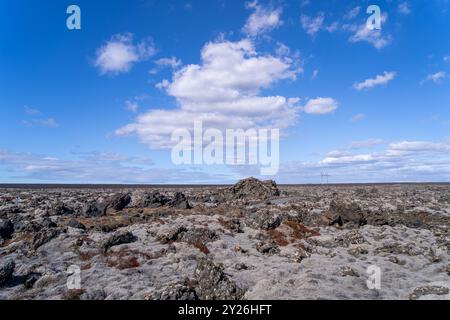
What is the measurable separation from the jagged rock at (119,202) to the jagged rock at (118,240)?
1253 centimetres

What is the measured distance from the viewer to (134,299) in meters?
11.9

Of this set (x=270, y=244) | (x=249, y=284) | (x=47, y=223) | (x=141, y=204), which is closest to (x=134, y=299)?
(x=249, y=284)

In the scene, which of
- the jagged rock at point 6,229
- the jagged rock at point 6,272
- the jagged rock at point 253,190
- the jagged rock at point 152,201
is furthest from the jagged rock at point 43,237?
the jagged rock at point 253,190

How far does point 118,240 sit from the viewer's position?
19.0 meters

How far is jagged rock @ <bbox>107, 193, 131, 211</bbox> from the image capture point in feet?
104

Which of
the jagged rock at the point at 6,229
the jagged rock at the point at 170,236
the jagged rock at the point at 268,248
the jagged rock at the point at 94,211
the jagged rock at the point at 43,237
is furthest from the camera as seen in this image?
the jagged rock at the point at 94,211

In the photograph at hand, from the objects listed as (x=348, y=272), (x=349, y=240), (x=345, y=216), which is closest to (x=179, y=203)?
(x=345, y=216)

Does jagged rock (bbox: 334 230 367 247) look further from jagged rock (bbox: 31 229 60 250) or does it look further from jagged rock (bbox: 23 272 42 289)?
jagged rock (bbox: 31 229 60 250)

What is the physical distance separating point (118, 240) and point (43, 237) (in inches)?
175

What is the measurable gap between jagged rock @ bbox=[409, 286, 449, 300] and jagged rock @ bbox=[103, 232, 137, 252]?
14.6 m

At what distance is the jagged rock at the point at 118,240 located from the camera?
18125 mm

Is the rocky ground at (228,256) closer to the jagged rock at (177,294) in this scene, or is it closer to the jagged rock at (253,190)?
the jagged rock at (177,294)

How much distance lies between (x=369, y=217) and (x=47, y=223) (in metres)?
23.9

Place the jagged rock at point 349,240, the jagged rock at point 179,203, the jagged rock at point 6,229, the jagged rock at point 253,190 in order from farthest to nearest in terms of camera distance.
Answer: the jagged rock at point 253,190, the jagged rock at point 179,203, the jagged rock at point 6,229, the jagged rock at point 349,240
